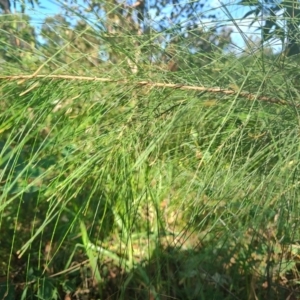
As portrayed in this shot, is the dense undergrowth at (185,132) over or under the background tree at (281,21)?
under

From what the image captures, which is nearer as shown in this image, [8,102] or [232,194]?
[232,194]

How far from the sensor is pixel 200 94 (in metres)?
0.94

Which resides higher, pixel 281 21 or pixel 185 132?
pixel 281 21

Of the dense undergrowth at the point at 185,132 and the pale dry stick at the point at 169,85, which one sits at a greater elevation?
the pale dry stick at the point at 169,85

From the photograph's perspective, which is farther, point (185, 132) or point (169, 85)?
point (185, 132)

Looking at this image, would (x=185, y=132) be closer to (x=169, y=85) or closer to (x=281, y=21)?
(x=169, y=85)

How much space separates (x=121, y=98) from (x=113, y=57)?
277mm

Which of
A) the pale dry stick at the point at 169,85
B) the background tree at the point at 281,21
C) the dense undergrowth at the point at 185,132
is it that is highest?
the background tree at the point at 281,21

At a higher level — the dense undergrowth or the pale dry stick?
the pale dry stick

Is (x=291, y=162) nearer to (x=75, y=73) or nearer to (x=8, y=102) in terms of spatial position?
(x=75, y=73)

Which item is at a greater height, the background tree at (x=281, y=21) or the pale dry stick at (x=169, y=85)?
the background tree at (x=281, y=21)

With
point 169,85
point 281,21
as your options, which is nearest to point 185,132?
point 169,85

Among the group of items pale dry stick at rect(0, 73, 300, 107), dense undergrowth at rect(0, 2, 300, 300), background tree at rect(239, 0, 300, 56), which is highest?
background tree at rect(239, 0, 300, 56)

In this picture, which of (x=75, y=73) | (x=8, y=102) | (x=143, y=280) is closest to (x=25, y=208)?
(x=143, y=280)
